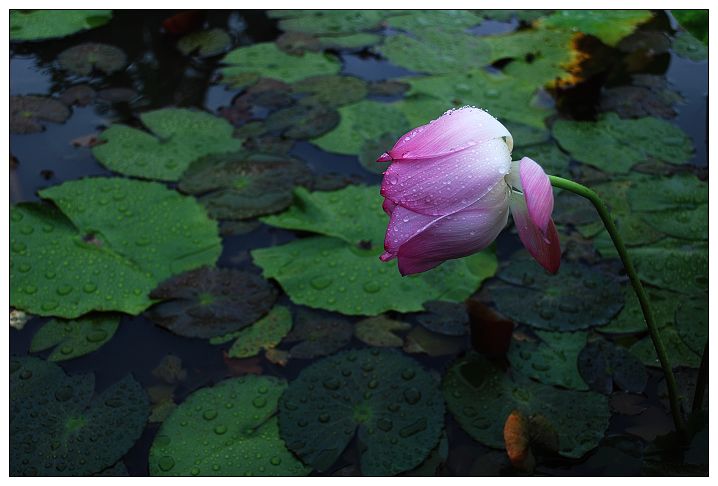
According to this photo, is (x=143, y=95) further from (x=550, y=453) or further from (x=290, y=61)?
(x=550, y=453)

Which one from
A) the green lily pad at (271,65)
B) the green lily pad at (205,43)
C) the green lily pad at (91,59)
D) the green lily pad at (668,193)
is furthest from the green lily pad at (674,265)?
the green lily pad at (91,59)

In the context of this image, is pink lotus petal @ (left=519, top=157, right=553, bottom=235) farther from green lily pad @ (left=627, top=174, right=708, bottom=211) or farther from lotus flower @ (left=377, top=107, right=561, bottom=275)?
green lily pad @ (left=627, top=174, right=708, bottom=211)

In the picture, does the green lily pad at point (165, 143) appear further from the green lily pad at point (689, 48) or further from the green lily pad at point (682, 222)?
the green lily pad at point (689, 48)

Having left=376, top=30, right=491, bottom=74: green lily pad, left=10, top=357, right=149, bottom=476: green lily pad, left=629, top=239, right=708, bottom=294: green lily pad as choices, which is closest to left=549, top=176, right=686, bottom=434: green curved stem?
left=629, top=239, right=708, bottom=294: green lily pad

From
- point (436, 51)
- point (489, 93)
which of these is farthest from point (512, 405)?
point (436, 51)

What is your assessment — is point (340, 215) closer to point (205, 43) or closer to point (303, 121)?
point (303, 121)

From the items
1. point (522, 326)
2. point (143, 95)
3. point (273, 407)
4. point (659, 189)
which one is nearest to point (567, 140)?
point (659, 189)
